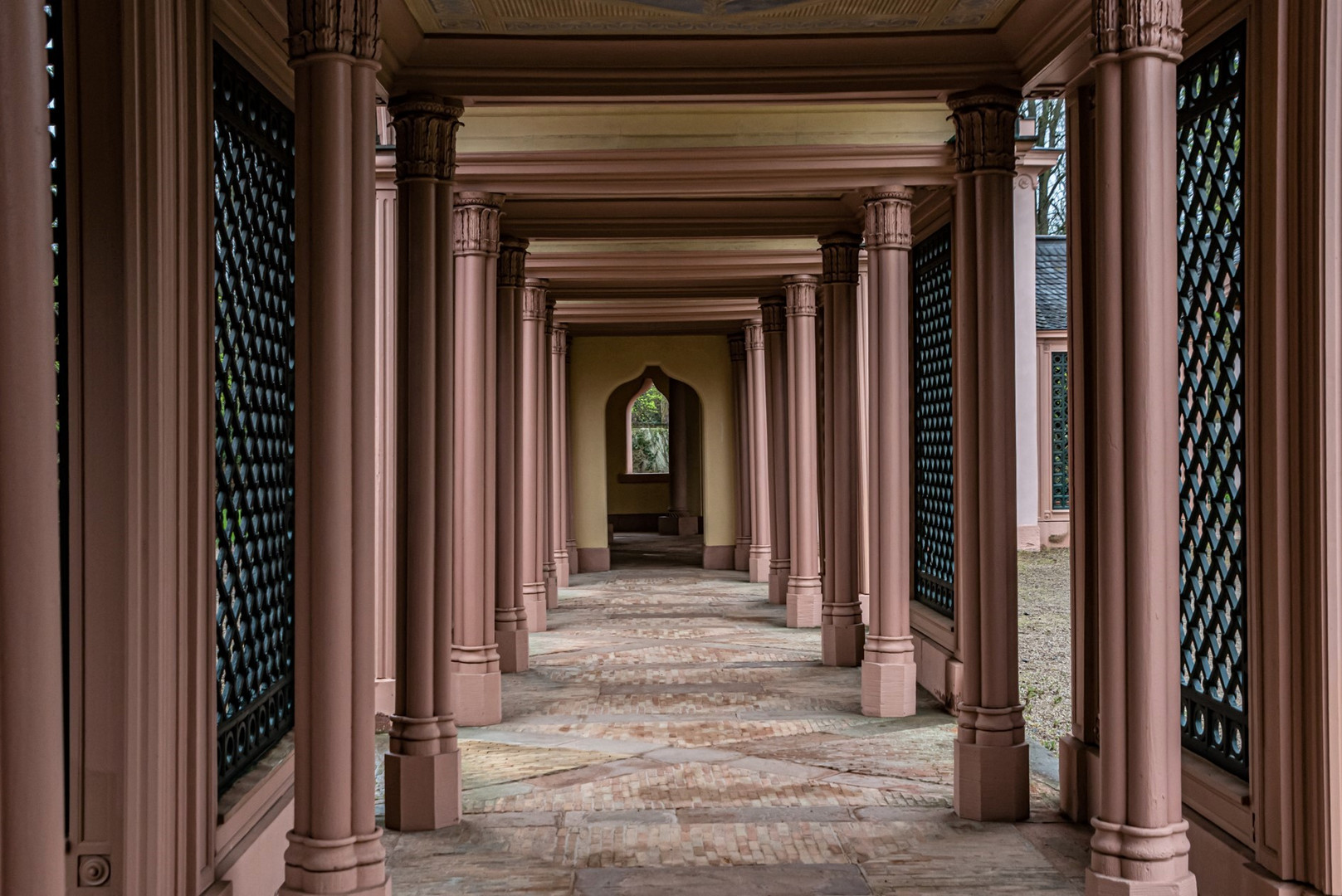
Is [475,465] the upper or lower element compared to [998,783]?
upper

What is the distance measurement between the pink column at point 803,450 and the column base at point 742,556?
22.2ft

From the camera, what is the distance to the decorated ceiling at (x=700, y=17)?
5.64 metres

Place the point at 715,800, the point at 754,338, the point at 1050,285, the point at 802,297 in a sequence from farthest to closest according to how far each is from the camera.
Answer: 1. the point at 1050,285
2. the point at 754,338
3. the point at 802,297
4. the point at 715,800

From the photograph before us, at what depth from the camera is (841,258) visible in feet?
36.3

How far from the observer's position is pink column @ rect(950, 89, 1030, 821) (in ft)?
21.2

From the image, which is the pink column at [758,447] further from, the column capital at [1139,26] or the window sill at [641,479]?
the column capital at [1139,26]

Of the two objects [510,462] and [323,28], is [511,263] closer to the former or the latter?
[510,462]

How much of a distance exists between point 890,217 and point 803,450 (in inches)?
190

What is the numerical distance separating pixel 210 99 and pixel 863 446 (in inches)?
352

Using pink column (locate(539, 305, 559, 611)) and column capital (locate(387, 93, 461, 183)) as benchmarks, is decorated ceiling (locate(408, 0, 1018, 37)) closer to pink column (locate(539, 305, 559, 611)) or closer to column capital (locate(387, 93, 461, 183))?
column capital (locate(387, 93, 461, 183))

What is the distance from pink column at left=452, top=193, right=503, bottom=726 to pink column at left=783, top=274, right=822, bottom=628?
5268 mm

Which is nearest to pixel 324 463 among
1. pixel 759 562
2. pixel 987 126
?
pixel 987 126

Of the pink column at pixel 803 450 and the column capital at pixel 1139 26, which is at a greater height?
the column capital at pixel 1139 26

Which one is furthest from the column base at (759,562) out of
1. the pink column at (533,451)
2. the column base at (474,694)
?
the column base at (474,694)
